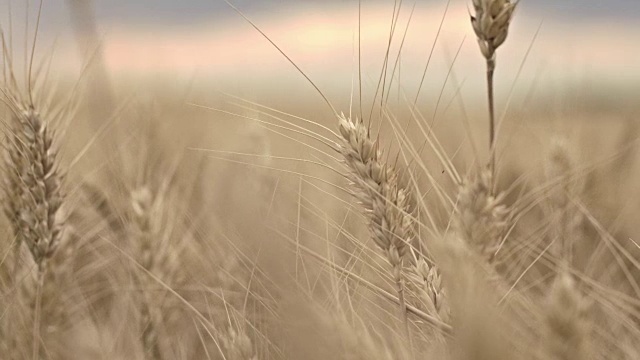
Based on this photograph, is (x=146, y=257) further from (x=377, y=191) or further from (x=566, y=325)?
(x=566, y=325)

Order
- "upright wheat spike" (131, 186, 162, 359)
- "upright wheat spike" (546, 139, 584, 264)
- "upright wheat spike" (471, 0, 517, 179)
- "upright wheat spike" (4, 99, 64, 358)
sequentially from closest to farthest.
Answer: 1. "upright wheat spike" (471, 0, 517, 179)
2. "upright wheat spike" (4, 99, 64, 358)
3. "upright wheat spike" (131, 186, 162, 359)
4. "upright wheat spike" (546, 139, 584, 264)

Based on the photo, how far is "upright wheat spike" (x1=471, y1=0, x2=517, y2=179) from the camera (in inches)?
41.5

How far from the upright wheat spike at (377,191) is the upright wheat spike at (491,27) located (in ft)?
0.54

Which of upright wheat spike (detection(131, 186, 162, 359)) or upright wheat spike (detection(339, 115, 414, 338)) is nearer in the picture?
upright wheat spike (detection(339, 115, 414, 338))

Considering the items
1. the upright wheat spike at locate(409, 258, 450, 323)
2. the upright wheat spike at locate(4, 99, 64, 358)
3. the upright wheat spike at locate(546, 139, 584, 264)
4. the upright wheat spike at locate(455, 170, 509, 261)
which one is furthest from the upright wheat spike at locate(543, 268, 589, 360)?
the upright wheat spike at locate(4, 99, 64, 358)

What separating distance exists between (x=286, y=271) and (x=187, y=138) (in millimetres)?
2125

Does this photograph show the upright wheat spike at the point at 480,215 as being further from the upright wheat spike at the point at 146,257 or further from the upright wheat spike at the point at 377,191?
the upright wheat spike at the point at 146,257

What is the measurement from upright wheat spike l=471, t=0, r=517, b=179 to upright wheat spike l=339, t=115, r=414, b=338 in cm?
16

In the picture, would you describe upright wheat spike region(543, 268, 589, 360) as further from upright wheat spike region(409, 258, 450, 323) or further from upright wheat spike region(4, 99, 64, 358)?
upright wheat spike region(4, 99, 64, 358)

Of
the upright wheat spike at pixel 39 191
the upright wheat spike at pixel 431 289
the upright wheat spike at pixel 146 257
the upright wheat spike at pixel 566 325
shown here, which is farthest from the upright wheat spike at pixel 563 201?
the upright wheat spike at pixel 39 191

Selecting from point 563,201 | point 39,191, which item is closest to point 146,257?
point 39,191

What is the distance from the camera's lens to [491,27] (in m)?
1.05

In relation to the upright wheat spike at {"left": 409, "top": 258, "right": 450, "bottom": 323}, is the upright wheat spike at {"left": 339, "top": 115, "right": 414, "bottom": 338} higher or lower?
higher

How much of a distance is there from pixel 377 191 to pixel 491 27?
11.3 inches
